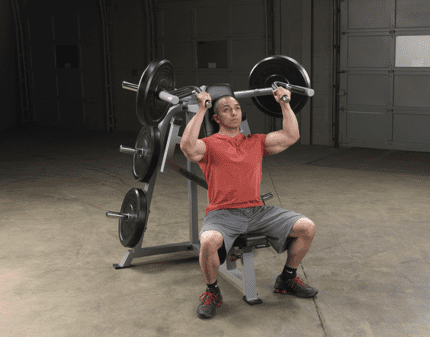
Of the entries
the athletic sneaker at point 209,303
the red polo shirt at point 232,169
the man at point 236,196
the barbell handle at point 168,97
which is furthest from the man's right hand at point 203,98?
the athletic sneaker at point 209,303

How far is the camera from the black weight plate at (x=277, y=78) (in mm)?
3113

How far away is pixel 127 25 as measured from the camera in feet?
28.7

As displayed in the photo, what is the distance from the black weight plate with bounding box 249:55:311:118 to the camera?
3.11m

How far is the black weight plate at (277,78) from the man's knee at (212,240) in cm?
96

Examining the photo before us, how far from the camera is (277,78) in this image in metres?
3.22

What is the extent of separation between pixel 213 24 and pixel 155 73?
5620mm

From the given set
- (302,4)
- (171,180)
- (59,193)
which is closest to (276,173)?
(171,180)

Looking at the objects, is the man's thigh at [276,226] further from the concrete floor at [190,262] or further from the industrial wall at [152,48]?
the industrial wall at [152,48]

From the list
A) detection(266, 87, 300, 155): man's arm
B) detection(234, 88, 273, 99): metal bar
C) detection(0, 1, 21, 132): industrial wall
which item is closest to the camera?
detection(266, 87, 300, 155): man's arm

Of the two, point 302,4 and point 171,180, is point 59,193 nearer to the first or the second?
point 171,180

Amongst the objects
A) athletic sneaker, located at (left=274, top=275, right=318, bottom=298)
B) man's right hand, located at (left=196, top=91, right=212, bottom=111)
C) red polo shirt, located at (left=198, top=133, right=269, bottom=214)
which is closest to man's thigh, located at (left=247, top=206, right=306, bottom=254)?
red polo shirt, located at (left=198, top=133, right=269, bottom=214)

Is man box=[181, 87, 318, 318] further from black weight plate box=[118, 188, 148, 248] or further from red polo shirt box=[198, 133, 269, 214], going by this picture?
black weight plate box=[118, 188, 148, 248]

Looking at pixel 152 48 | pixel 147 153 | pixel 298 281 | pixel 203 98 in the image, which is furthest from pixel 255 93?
pixel 152 48

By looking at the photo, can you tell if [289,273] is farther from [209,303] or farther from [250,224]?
[209,303]
